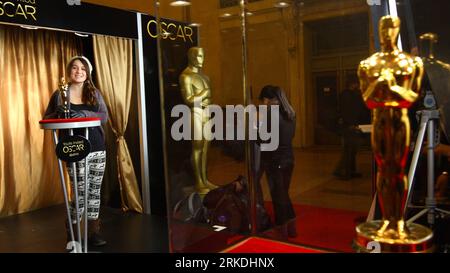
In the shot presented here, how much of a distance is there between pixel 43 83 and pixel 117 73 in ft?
2.59

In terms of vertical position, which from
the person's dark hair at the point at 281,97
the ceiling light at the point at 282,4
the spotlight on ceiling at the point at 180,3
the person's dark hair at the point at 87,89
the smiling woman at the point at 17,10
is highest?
the smiling woman at the point at 17,10

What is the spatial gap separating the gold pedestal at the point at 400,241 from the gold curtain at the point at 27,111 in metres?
3.68

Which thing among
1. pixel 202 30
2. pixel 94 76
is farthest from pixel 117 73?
pixel 202 30

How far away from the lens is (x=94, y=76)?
159 inches

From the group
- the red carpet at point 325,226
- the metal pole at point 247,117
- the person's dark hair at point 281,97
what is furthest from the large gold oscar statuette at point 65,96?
the red carpet at point 325,226

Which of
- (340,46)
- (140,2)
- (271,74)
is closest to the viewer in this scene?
(340,46)

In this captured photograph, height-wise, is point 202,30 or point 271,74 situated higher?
point 202,30

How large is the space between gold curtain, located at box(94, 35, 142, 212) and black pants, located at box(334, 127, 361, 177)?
8.33ft

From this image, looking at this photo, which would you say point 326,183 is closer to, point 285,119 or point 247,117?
point 285,119

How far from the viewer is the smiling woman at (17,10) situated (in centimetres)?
288

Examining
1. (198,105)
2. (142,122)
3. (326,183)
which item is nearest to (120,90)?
(142,122)

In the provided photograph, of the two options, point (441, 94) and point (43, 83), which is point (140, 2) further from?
point (441, 94)

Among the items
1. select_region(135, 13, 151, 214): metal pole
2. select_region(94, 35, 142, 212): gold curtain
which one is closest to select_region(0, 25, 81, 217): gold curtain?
select_region(94, 35, 142, 212): gold curtain

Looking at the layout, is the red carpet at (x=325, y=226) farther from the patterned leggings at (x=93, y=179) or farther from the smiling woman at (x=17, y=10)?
the smiling woman at (x=17, y=10)
